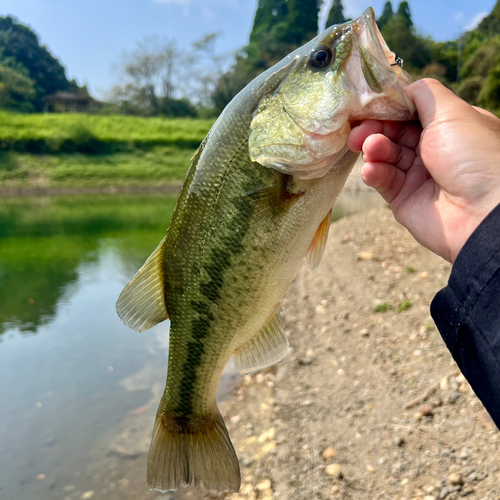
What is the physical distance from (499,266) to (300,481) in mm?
2257

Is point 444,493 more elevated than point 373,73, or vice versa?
point 373,73

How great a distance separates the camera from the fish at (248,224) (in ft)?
4.43

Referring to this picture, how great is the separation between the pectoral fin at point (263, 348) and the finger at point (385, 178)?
71 cm

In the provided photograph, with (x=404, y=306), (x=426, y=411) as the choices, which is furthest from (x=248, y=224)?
(x=404, y=306)

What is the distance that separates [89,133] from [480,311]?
29.6 m

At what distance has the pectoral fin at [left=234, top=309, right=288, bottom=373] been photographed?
1.71m

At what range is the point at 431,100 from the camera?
138 cm

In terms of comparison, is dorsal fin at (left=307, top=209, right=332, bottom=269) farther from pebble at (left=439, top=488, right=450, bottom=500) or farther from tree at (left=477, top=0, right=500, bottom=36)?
tree at (left=477, top=0, right=500, bottom=36)

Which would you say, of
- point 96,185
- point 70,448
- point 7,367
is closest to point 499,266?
point 70,448

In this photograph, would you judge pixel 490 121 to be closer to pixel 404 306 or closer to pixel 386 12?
pixel 404 306

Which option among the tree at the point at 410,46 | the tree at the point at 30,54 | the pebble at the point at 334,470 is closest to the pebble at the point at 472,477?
the pebble at the point at 334,470

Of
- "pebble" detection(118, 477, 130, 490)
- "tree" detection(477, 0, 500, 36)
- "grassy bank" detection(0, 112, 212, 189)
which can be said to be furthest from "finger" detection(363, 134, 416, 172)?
"tree" detection(477, 0, 500, 36)

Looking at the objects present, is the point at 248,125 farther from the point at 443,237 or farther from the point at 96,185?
the point at 96,185

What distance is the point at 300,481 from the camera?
2660 millimetres
